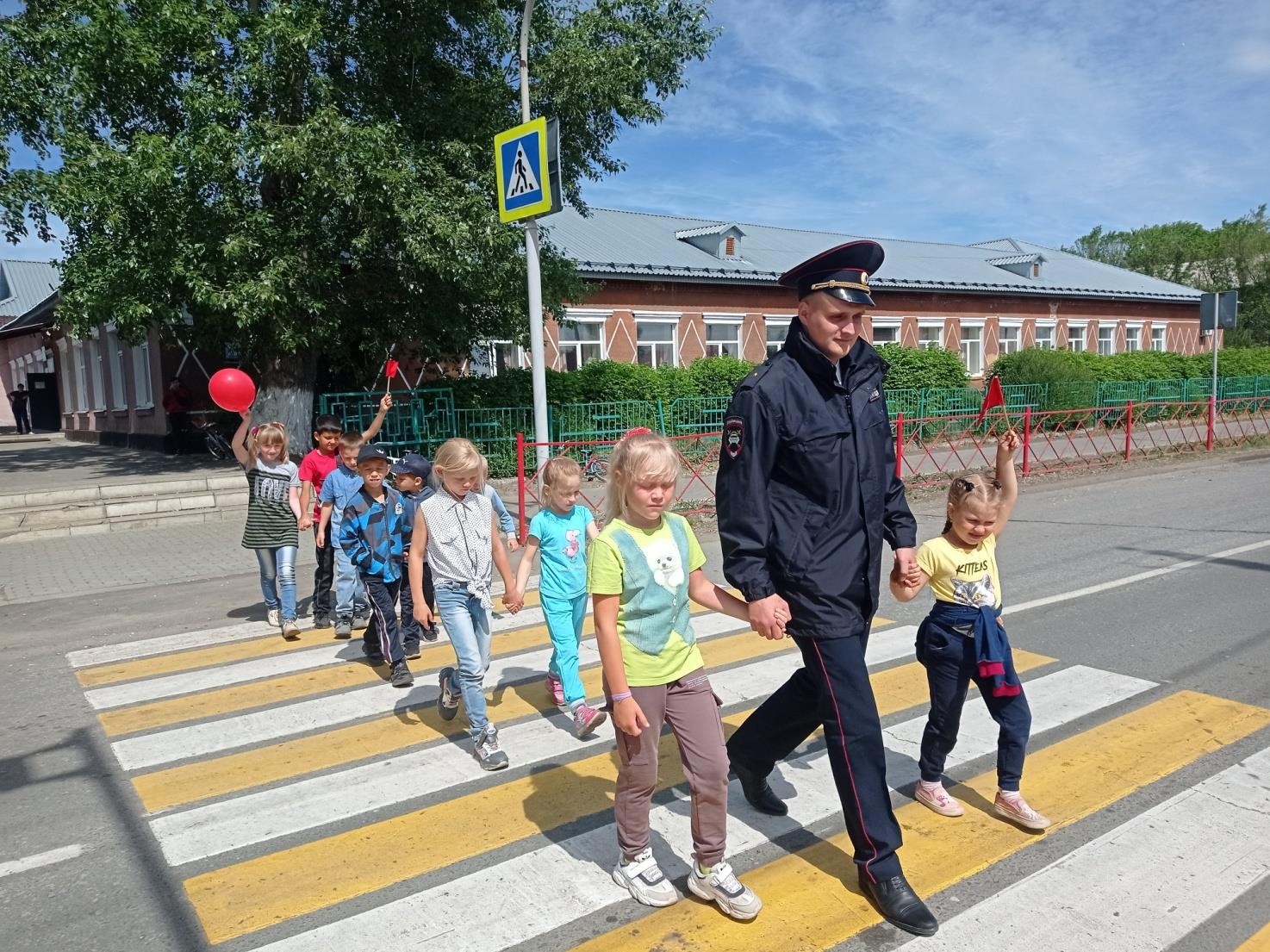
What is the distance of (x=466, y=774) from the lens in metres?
4.30

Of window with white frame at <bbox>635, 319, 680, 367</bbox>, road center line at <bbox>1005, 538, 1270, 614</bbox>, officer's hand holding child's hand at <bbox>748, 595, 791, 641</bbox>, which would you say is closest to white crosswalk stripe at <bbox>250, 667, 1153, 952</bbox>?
officer's hand holding child's hand at <bbox>748, 595, 791, 641</bbox>

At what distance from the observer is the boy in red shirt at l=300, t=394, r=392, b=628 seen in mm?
7078

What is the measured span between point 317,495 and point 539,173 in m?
4.04

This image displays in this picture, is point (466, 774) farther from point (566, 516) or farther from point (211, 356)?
→ point (211, 356)

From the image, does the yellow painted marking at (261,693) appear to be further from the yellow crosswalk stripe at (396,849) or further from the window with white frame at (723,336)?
the window with white frame at (723,336)

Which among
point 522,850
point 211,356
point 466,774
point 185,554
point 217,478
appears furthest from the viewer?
point 211,356

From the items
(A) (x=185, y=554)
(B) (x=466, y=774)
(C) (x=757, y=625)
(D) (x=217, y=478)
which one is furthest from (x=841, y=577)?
(D) (x=217, y=478)

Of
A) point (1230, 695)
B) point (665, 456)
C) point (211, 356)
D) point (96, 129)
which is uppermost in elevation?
point (96, 129)

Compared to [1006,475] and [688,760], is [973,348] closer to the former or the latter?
[1006,475]

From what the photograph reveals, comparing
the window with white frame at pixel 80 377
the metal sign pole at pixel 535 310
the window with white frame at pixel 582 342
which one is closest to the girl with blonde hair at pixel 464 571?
the metal sign pole at pixel 535 310

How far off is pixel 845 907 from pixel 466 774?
192cm

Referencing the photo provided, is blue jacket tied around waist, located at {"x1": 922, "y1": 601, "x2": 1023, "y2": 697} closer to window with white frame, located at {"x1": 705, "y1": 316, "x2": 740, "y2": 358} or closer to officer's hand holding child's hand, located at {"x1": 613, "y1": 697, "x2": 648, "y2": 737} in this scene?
officer's hand holding child's hand, located at {"x1": 613, "y1": 697, "x2": 648, "y2": 737}

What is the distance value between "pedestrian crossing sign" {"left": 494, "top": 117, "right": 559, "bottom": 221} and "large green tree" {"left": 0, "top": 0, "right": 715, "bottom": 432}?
10.7 ft

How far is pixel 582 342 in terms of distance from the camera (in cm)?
2417
